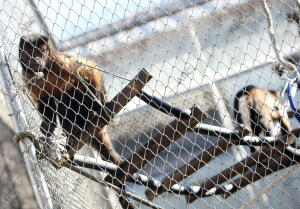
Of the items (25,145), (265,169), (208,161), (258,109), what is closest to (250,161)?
(265,169)

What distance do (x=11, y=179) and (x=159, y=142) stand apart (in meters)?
0.90

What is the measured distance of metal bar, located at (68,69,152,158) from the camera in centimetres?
245

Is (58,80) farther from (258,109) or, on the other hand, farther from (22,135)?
(258,109)

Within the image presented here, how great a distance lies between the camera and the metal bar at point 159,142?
2.57 m

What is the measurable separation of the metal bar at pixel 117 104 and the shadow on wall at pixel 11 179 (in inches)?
21.6

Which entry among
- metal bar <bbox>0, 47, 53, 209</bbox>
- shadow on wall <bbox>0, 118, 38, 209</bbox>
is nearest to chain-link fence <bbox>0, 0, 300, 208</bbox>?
metal bar <bbox>0, 47, 53, 209</bbox>

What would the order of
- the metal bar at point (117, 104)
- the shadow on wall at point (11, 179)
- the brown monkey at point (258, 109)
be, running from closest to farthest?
1. the metal bar at point (117, 104)
2. the shadow on wall at point (11, 179)
3. the brown monkey at point (258, 109)

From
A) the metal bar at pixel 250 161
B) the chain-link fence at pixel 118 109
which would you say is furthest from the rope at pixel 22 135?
the metal bar at pixel 250 161

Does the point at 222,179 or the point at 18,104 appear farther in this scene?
the point at 222,179

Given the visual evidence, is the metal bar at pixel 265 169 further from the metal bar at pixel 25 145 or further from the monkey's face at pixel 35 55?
the metal bar at pixel 25 145

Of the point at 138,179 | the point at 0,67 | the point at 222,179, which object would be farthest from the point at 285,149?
the point at 0,67

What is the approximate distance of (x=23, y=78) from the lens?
2736 millimetres

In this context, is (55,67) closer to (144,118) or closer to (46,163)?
(46,163)

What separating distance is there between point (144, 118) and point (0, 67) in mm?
1924
